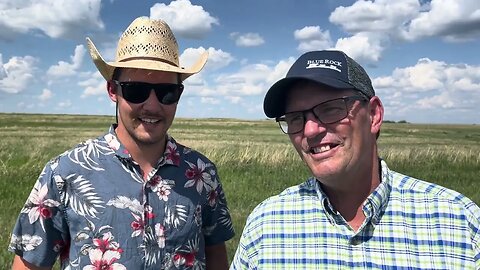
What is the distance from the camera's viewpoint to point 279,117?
2381 millimetres

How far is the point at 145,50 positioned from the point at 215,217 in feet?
3.70

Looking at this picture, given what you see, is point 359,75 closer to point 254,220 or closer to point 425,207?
point 425,207

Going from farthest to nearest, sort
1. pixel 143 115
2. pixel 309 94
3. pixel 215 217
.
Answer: pixel 215 217
pixel 143 115
pixel 309 94

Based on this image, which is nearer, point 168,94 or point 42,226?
point 42,226

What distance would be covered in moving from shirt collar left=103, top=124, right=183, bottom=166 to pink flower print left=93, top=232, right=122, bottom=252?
438 millimetres

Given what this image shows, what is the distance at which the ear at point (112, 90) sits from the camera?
2.92 meters

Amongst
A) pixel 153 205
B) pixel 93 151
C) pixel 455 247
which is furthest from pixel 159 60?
pixel 455 247

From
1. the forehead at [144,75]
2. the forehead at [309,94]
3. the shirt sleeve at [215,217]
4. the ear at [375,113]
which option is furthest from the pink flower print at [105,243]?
the ear at [375,113]

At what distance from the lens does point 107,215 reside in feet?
8.89

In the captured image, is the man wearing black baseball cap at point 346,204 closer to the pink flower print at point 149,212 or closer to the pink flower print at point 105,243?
the pink flower print at point 149,212

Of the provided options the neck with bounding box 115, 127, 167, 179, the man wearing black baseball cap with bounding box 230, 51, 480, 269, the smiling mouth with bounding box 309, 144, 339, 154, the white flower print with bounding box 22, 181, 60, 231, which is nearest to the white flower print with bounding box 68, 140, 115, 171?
the neck with bounding box 115, 127, 167, 179

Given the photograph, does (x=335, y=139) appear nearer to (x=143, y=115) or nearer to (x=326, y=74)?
(x=326, y=74)

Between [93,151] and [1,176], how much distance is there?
10.4 meters

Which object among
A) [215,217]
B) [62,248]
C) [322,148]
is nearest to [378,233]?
[322,148]
